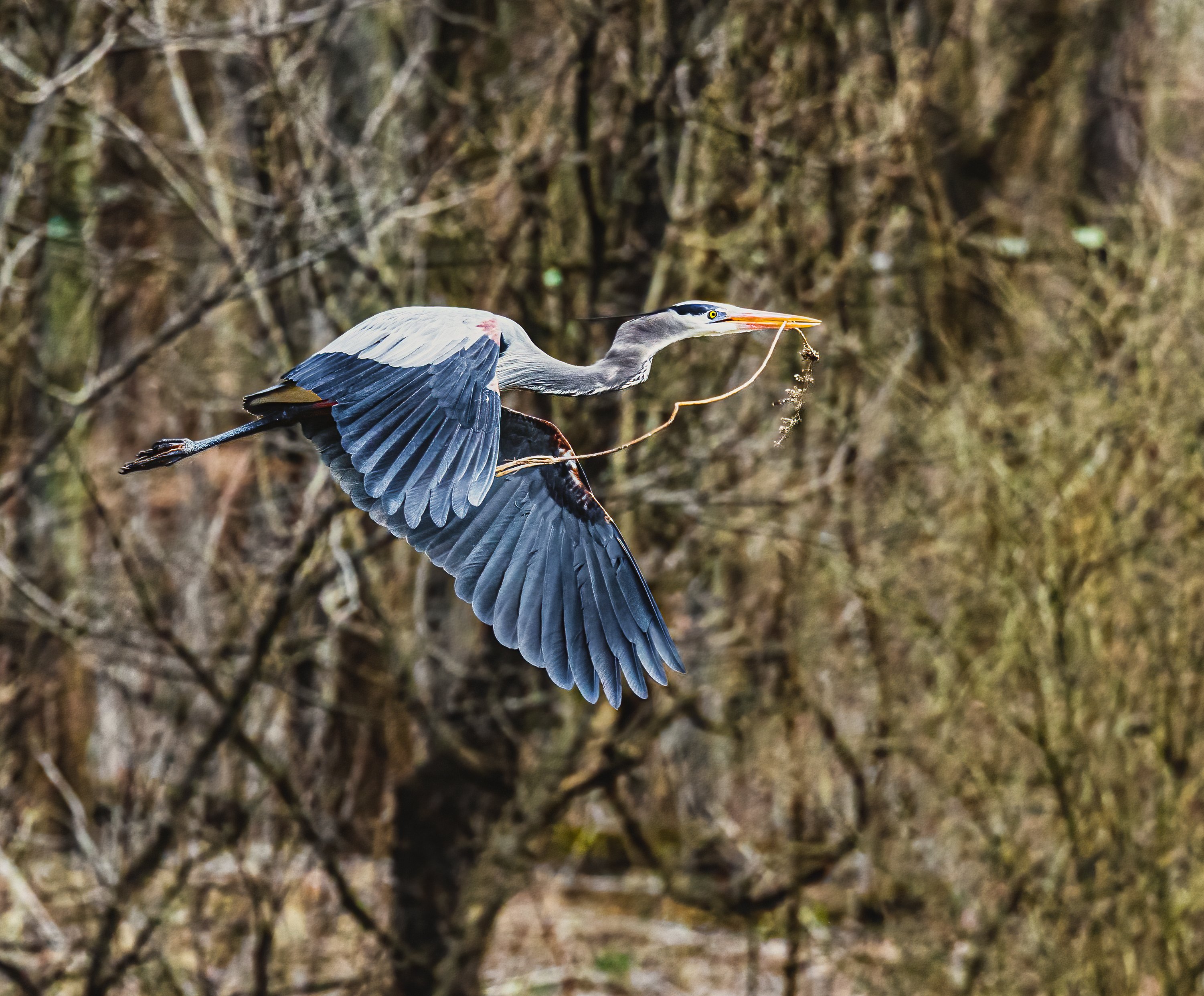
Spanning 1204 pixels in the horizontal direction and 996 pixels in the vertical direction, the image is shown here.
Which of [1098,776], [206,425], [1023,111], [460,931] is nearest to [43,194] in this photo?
[206,425]

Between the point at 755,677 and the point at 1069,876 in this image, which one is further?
the point at 755,677

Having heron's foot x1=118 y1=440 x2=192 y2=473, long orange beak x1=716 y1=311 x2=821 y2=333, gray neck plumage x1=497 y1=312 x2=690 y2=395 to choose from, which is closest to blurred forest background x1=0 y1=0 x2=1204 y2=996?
heron's foot x1=118 y1=440 x2=192 y2=473

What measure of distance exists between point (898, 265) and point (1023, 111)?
3643 millimetres

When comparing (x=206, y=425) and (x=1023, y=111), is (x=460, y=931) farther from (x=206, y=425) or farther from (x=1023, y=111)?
(x=1023, y=111)

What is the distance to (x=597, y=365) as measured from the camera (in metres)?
3.58

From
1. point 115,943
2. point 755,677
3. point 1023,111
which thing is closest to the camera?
point 115,943

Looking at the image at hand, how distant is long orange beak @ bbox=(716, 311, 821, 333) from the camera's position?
3312 millimetres

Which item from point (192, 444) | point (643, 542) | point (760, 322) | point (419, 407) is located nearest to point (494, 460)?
point (419, 407)

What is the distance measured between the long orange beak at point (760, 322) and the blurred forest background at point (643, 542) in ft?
12.3

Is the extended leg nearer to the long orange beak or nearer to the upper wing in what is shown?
the upper wing

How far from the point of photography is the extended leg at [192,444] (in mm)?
3500

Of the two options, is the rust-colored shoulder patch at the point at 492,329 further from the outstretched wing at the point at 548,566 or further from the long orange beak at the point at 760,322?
the long orange beak at the point at 760,322

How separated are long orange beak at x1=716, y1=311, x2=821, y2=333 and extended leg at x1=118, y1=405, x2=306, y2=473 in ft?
3.08

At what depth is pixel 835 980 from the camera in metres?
12.0
